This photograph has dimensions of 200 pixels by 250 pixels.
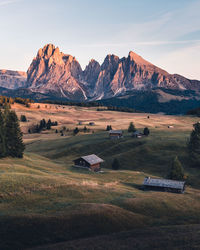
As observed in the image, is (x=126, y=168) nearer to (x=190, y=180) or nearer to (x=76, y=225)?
(x=190, y=180)

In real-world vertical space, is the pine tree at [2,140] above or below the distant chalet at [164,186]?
above

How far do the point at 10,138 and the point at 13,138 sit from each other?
0.76 m

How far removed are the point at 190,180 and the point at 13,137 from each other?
50473 mm

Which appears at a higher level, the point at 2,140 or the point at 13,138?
the point at 13,138

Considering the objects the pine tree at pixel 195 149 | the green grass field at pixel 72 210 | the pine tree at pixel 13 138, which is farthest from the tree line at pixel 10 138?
the pine tree at pixel 195 149

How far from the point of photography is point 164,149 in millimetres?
95312

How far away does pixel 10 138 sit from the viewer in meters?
67.3

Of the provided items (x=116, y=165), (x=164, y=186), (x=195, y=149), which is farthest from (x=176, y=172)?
(x=195, y=149)

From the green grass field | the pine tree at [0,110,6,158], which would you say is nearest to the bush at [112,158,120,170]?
the green grass field

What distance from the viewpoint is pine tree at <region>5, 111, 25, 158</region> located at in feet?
217

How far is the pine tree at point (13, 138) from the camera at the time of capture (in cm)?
6612

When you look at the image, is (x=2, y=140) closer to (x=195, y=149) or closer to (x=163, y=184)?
(x=163, y=184)

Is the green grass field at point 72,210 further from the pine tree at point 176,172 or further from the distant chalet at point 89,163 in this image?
the pine tree at point 176,172

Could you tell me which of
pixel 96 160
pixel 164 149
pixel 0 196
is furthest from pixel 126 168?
pixel 0 196
